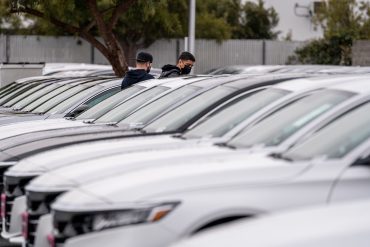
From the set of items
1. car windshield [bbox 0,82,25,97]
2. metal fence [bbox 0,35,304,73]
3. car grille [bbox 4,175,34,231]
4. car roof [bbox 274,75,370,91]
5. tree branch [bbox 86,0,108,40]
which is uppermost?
tree branch [bbox 86,0,108,40]

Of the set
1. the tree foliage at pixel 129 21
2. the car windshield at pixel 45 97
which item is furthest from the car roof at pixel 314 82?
the tree foliage at pixel 129 21

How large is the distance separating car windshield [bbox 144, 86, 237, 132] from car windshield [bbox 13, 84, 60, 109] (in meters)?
7.07

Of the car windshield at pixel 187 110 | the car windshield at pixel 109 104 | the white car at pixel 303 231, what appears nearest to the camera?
the white car at pixel 303 231

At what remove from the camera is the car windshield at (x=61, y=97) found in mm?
13562

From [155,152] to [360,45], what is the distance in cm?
2776

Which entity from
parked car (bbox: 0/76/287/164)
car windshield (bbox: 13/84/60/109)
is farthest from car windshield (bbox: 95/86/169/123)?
car windshield (bbox: 13/84/60/109)

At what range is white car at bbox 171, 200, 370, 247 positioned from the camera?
12.5ft

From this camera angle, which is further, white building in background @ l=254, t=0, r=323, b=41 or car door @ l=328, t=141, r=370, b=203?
white building in background @ l=254, t=0, r=323, b=41

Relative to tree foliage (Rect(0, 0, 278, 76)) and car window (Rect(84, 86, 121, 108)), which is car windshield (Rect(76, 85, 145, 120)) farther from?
tree foliage (Rect(0, 0, 278, 76))

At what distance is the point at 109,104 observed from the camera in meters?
10.7

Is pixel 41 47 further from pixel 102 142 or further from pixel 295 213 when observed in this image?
pixel 295 213

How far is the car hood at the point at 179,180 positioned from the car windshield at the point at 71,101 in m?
7.26

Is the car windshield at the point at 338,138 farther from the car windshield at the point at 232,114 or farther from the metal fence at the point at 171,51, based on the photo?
the metal fence at the point at 171,51

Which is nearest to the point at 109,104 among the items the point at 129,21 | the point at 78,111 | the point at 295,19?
the point at 78,111
